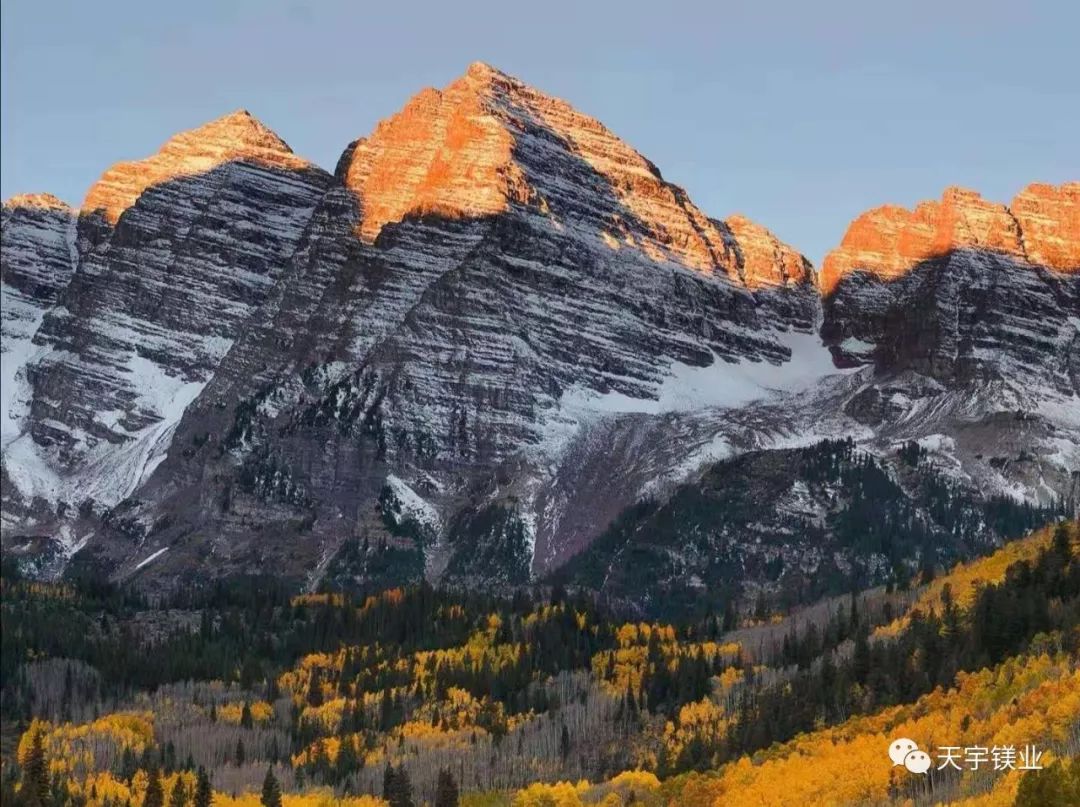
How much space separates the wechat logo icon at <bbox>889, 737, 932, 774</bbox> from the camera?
17025 cm

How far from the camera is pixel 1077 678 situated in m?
189

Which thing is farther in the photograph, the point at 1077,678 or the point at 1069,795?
the point at 1077,678

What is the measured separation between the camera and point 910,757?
17475 centimetres

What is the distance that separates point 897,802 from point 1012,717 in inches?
862

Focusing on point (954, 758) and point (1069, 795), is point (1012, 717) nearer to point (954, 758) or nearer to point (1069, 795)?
point (954, 758)

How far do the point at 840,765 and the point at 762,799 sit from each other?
6.92 metres

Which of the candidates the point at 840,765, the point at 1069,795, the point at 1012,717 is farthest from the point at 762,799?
the point at 1069,795

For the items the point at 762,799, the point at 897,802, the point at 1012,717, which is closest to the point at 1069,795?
the point at 897,802

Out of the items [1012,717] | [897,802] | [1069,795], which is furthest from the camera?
[1012,717]

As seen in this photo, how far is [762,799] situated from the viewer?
198m

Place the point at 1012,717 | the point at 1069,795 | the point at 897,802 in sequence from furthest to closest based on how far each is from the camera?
the point at 1012,717, the point at 897,802, the point at 1069,795

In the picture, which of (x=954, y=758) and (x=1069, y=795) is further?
(x=954, y=758)

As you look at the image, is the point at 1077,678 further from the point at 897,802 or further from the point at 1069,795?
the point at 1069,795

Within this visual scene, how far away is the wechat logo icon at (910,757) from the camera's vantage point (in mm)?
170250
